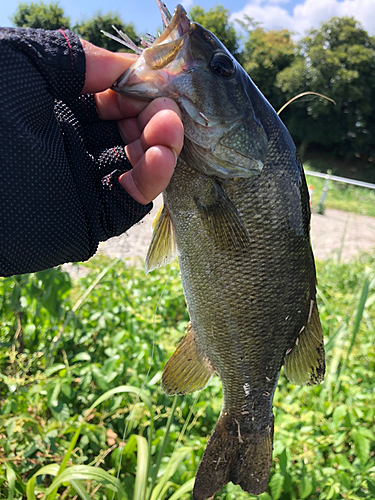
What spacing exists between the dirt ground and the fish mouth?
3.39m

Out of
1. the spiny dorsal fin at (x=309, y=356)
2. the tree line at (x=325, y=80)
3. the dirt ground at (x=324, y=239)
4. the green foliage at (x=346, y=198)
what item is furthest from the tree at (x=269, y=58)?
the spiny dorsal fin at (x=309, y=356)

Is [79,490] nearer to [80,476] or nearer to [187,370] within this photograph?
[80,476]

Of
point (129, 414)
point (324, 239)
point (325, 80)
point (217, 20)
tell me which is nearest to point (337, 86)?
point (325, 80)

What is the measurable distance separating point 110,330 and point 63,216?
2.05 meters

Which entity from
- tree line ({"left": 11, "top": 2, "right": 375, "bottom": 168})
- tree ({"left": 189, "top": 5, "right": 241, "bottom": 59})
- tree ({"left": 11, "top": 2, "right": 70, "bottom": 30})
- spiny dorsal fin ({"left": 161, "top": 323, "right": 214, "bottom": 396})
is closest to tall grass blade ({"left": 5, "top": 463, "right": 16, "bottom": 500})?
spiny dorsal fin ({"left": 161, "top": 323, "right": 214, "bottom": 396})

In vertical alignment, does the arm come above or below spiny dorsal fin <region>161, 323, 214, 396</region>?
above

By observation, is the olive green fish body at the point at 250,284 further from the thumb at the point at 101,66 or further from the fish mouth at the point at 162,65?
the thumb at the point at 101,66

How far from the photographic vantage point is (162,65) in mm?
1242

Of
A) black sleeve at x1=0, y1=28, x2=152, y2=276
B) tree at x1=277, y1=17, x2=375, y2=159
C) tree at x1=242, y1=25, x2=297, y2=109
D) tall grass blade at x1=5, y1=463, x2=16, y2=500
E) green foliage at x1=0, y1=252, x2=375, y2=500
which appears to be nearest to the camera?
black sleeve at x1=0, y1=28, x2=152, y2=276

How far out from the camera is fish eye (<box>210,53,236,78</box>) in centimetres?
132

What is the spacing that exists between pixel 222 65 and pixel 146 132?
40 cm

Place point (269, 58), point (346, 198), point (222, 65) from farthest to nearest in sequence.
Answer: point (269, 58), point (346, 198), point (222, 65)

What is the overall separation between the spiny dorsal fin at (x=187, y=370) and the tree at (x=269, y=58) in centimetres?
2416

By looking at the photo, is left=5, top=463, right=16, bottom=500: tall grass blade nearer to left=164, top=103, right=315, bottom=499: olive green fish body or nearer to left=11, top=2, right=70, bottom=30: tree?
left=164, top=103, right=315, bottom=499: olive green fish body
